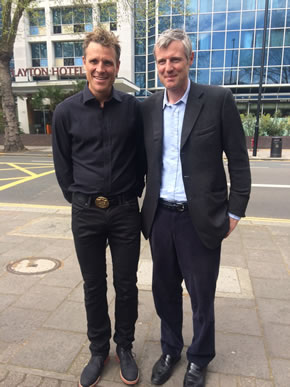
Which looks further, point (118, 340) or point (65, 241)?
point (65, 241)

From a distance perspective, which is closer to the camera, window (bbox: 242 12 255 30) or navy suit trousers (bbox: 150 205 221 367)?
navy suit trousers (bbox: 150 205 221 367)

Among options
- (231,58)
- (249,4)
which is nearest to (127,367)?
(231,58)

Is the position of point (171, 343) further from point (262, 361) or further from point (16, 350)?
point (16, 350)

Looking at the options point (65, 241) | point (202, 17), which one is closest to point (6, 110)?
point (65, 241)

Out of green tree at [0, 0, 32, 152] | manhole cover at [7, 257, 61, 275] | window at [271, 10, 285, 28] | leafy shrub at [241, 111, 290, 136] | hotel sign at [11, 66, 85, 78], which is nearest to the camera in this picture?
manhole cover at [7, 257, 61, 275]

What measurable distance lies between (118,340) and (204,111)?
5.48 feet

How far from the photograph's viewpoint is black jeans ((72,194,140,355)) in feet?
6.91

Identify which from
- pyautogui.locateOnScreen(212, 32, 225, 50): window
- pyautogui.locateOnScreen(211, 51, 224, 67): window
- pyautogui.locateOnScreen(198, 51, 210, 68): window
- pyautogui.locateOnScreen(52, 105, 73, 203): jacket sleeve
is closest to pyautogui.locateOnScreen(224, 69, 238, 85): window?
pyautogui.locateOnScreen(211, 51, 224, 67): window

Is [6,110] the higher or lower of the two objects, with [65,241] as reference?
higher

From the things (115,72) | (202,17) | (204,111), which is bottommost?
(204,111)

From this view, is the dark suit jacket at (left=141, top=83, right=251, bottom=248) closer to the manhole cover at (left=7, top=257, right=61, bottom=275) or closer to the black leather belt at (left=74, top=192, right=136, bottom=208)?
→ the black leather belt at (left=74, top=192, right=136, bottom=208)

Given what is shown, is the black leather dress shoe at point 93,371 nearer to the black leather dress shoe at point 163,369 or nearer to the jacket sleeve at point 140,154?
the black leather dress shoe at point 163,369

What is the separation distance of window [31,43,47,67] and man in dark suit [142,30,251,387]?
32088 millimetres

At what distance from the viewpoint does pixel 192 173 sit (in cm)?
194
